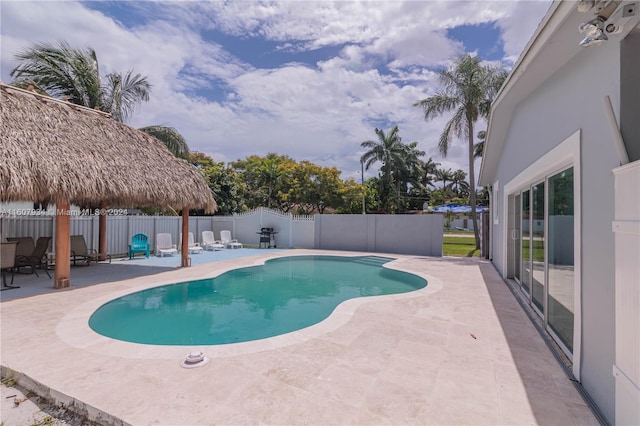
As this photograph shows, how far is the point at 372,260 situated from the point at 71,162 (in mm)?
11876

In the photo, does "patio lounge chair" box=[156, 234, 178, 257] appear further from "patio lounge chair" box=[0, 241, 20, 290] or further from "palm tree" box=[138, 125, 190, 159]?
"patio lounge chair" box=[0, 241, 20, 290]

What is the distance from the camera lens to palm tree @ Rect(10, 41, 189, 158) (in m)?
13.6

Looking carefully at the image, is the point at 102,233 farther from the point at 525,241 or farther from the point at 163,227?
the point at 525,241

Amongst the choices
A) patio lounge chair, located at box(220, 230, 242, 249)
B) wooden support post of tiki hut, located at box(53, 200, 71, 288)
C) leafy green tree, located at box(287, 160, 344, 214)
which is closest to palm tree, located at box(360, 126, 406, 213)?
leafy green tree, located at box(287, 160, 344, 214)

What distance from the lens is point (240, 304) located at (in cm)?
795

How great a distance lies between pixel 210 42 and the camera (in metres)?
12.4

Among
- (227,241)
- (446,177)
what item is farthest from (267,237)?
(446,177)

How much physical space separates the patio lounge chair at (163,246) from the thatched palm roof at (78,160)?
173 inches

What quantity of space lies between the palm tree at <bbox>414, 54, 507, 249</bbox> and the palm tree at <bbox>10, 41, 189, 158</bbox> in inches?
601

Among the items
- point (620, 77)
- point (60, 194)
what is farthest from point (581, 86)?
point (60, 194)

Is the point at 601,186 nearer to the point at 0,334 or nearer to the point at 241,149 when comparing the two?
the point at 0,334

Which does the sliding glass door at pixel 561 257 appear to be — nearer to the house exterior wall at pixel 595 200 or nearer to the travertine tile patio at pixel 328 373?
the travertine tile patio at pixel 328 373

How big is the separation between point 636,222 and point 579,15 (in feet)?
7.68

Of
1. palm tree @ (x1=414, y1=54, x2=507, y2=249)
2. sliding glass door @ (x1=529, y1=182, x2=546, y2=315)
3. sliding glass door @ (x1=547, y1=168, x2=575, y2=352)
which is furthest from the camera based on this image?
palm tree @ (x1=414, y1=54, x2=507, y2=249)
